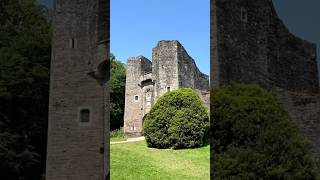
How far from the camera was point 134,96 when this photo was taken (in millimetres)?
37375

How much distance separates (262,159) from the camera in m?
11.2

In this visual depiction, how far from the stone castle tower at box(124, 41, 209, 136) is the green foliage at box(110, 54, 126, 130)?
4030 millimetres

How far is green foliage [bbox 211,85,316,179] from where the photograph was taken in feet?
36.7

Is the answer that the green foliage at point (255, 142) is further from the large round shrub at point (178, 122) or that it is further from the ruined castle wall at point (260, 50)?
the large round shrub at point (178, 122)

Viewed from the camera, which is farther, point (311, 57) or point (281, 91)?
point (311, 57)

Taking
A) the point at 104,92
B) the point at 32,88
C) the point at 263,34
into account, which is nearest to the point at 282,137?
the point at 263,34

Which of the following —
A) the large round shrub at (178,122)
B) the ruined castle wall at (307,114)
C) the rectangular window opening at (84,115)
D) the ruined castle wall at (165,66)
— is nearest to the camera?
the ruined castle wall at (307,114)

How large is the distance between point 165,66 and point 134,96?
4.60 metres

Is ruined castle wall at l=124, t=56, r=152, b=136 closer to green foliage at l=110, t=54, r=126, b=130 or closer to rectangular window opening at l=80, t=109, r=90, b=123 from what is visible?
green foliage at l=110, t=54, r=126, b=130

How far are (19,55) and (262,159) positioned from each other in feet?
30.9

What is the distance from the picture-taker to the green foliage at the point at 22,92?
15.5 metres

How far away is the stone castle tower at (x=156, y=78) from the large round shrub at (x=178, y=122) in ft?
23.1

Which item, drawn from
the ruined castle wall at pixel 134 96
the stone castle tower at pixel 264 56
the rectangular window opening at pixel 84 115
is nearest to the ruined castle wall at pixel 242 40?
the stone castle tower at pixel 264 56

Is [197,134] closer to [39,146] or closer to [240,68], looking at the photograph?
[39,146]
